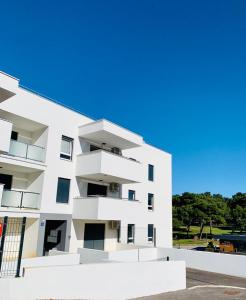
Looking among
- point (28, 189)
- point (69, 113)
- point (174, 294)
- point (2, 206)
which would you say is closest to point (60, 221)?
point (28, 189)

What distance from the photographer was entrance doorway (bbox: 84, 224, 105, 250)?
20.4m

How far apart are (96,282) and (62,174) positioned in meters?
9.42

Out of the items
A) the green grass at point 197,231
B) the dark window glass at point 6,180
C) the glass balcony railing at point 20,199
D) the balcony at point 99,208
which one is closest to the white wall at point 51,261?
the balcony at point 99,208

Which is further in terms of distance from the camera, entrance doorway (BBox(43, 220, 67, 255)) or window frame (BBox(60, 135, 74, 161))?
window frame (BBox(60, 135, 74, 161))

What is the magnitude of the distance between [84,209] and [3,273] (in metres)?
8.51

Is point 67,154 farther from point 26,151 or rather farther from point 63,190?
point 26,151

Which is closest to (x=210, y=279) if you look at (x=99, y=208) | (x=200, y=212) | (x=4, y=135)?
(x=99, y=208)

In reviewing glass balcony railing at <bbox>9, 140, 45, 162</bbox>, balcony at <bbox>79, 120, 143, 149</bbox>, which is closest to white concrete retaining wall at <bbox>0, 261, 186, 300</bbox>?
glass balcony railing at <bbox>9, 140, 45, 162</bbox>

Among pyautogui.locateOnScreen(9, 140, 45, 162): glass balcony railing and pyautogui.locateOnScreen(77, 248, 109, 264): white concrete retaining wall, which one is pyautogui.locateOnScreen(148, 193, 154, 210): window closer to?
pyautogui.locateOnScreen(77, 248, 109, 264): white concrete retaining wall

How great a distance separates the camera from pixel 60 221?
18.8m

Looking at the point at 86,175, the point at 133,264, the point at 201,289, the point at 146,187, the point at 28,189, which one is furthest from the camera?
the point at 146,187

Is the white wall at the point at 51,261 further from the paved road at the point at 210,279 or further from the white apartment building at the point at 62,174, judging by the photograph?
the paved road at the point at 210,279

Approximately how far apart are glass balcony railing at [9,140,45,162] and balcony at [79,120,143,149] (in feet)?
11.8

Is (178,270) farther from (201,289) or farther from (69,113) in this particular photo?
(69,113)
